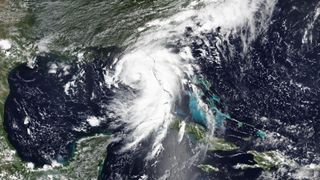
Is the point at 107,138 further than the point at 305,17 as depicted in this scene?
Yes

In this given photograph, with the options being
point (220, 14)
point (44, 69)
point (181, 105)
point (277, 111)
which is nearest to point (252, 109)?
point (277, 111)

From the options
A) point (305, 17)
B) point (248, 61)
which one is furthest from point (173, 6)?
point (305, 17)

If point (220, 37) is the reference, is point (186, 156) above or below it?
below

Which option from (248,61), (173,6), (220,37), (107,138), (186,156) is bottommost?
(186,156)

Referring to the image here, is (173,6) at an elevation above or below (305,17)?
above

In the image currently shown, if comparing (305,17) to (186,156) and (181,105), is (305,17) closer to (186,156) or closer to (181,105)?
(181,105)

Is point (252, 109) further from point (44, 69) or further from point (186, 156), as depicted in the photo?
point (44, 69)
